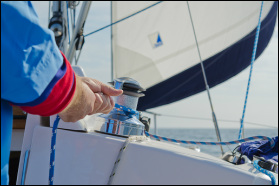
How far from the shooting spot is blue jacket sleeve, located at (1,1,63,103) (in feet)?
1.39

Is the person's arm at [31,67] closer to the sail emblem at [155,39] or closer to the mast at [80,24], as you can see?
the mast at [80,24]

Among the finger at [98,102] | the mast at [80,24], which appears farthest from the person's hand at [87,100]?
the mast at [80,24]

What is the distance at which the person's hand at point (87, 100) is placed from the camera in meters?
0.57

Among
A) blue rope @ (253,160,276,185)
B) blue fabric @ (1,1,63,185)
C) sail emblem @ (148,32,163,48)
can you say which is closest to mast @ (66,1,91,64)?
sail emblem @ (148,32,163,48)

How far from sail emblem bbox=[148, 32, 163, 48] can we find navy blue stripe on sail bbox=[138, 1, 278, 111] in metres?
0.40

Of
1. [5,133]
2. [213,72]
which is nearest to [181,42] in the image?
[213,72]

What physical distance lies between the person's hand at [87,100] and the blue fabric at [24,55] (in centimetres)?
9

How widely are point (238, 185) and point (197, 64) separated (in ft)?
11.0

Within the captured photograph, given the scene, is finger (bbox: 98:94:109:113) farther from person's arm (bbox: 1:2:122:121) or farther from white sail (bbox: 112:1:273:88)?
white sail (bbox: 112:1:273:88)

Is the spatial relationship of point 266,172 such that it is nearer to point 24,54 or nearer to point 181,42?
point 24,54

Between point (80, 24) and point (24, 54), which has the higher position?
point (80, 24)

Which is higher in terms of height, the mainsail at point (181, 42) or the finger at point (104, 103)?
the mainsail at point (181, 42)

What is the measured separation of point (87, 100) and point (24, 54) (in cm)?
19

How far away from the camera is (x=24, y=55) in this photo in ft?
1.42
